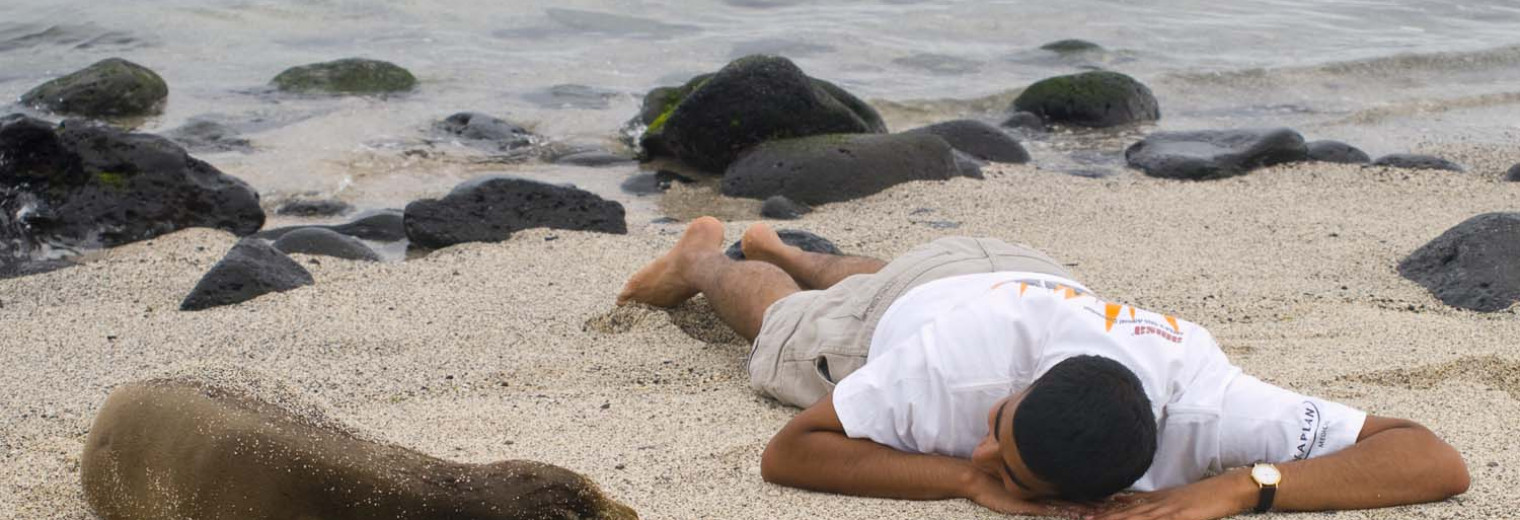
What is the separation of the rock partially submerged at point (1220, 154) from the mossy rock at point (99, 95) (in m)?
7.08

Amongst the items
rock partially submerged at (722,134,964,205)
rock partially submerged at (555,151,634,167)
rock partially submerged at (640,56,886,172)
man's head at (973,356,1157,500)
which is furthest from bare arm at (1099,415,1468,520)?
rock partially submerged at (555,151,634,167)

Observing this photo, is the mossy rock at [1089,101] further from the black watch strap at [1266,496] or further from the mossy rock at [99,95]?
the black watch strap at [1266,496]

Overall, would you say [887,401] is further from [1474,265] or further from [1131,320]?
[1474,265]

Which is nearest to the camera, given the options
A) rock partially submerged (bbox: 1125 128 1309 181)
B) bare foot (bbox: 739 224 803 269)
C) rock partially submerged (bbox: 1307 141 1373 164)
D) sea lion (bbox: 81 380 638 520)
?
sea lion (bbox: 81 380 638 520)

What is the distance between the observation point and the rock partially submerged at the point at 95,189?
6707 mm

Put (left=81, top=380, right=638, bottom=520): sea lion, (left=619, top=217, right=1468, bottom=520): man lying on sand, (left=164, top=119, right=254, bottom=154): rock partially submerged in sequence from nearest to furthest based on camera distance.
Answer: (left=81, top=380, right=638, bottom=520): sea lion < (left=619, top=217, right=1468, bottom=520): man lying on sand < (left=164, top=119, right=254, bottom=154): rock partially submerged

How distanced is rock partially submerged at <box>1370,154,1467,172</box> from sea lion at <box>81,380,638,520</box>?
695cm

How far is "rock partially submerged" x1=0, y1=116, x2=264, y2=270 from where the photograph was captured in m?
6.71

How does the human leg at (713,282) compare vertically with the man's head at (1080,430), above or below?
below

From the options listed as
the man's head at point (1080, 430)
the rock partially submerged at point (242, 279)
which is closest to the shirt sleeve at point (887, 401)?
the man's head at point (1080, 430)

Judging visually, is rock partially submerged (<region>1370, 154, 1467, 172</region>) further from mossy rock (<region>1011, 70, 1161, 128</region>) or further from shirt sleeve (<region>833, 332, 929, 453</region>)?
shirt sleeve (<region>833, 332, 929, 453</region>)

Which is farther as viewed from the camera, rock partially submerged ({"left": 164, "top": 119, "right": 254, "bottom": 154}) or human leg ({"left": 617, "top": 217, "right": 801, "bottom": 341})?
rock partially submerged ({"left": 164, "top": 119, "right": 254, "bottom": 154})

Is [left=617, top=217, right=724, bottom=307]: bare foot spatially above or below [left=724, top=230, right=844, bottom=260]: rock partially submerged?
above

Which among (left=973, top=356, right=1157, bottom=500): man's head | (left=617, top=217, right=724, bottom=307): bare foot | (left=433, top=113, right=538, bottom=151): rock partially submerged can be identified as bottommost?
(left=433, top=113, right=538, bottom=151): rock partially submerged
